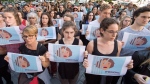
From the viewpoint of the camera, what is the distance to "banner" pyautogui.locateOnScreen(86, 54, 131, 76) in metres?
1.89

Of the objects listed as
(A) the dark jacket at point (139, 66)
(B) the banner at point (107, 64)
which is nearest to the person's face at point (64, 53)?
(B) the banner at point (107, 64)

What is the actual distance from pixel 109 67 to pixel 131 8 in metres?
6.17

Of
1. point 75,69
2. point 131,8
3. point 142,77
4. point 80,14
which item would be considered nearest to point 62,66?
point 75,69

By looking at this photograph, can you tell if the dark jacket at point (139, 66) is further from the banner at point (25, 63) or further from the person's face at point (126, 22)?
the person's face at point (126, 22)

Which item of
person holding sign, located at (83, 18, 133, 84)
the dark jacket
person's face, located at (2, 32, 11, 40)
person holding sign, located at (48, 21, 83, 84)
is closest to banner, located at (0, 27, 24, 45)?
person's face, located at (2, 32, 11, 40)

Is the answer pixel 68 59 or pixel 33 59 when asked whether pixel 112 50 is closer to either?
pixel 68 59

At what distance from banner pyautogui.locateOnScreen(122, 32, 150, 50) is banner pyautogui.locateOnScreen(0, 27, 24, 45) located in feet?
5.64

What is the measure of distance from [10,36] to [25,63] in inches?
29.7

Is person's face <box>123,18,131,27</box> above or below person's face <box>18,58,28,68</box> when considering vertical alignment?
above

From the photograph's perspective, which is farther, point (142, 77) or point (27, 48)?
point (27, 48)

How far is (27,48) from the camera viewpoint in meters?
2.26

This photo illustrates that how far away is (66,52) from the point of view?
2.14 meters

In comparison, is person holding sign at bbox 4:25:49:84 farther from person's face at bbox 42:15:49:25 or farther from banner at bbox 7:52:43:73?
person's face at bbox 42:15:49:25

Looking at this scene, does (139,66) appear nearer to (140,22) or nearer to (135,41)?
(135,41)
